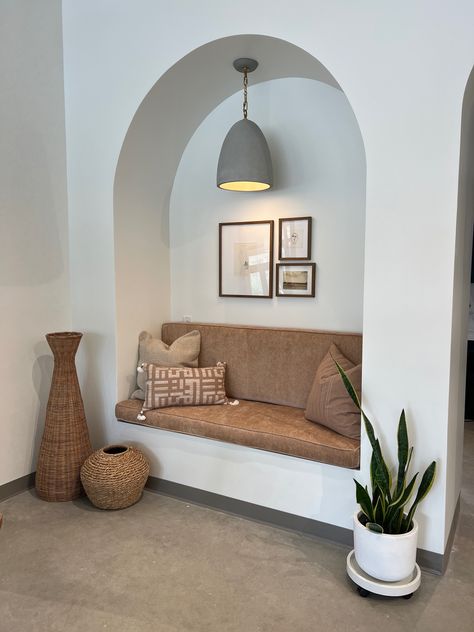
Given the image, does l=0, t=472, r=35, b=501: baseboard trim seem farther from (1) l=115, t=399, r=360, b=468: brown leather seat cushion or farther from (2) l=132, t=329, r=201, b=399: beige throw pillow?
(2) l=132, t=329, r=201, b=399: beige throw pillow

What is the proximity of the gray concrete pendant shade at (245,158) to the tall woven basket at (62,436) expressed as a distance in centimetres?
132

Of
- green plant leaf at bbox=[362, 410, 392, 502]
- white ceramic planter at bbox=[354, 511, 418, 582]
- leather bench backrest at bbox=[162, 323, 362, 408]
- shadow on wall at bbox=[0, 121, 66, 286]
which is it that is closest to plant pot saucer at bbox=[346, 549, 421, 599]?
white ceramic planter at bbox=[354, 511, 418, 582]

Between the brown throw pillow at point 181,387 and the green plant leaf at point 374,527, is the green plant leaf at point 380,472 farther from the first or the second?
the brown throw pillow at point 181,387

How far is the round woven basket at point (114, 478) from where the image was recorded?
2602mm

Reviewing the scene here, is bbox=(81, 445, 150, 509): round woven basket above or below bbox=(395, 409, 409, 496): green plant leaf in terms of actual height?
below

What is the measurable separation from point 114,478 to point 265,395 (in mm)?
1005

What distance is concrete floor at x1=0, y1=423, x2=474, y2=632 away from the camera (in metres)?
1.84

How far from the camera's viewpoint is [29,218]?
287cm

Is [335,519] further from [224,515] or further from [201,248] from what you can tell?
[201,248]

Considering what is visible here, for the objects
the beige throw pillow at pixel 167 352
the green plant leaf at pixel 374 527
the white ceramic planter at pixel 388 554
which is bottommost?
the white ceramic planter at pixel 388 554

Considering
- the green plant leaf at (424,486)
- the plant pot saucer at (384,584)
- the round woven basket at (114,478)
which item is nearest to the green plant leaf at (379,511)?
the green plant leaf at (424,486)

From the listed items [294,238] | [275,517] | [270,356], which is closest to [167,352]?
[270,356]

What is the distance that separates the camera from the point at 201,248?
11.1 ft

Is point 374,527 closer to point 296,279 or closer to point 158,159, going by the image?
point 296,279
